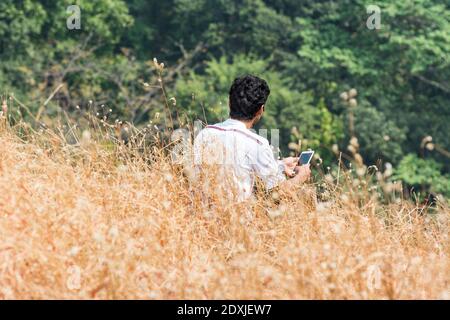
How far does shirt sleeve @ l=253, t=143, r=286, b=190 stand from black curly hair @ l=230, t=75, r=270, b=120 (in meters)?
0.19

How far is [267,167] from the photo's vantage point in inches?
194

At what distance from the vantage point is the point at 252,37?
82.4 ft

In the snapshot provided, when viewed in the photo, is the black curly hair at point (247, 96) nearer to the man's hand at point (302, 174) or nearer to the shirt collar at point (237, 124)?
the shirt collar at point (237, 124)

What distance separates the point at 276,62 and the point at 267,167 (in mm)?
20610

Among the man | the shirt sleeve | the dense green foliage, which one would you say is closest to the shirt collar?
the man

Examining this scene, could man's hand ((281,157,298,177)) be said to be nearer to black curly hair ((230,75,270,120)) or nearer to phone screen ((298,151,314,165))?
phone screen ((298,151,314,165))

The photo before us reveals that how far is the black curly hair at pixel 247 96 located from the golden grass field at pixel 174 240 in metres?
0.42

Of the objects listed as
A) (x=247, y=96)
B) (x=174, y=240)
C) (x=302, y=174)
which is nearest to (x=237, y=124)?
(x=247, y=96)

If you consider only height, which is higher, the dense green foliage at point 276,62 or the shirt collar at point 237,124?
the shirt collar at point 237,124

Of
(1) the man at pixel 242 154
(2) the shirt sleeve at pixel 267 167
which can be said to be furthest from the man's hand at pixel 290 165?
(2) the shirt sleeve at pixel 267 167

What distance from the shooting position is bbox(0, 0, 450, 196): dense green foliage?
75.3 feet

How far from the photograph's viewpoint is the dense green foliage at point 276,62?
22953mm

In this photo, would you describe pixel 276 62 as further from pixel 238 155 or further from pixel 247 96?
pixel 238 155
